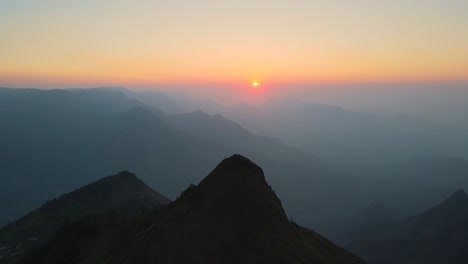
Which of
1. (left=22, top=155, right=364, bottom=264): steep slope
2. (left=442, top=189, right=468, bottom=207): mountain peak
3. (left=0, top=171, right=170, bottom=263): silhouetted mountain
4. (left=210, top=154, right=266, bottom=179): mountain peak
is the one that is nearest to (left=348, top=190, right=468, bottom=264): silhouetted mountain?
(left=442, top=189, right=468, bottom=207): mountain peak

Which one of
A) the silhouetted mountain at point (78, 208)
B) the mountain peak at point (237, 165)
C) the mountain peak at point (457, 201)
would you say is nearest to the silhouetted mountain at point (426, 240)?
the mountain peak at point (457, 201)

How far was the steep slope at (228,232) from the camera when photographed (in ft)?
104

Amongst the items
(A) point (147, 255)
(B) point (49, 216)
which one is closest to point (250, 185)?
(A) point (147, 255)

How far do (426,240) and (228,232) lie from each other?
120444mm

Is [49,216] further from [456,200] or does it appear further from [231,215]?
[456,200]

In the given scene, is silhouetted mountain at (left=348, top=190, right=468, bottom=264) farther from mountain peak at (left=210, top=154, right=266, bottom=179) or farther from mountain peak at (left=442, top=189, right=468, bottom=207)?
mountain peak at (left=210, top=154, right=266, bottom=179)

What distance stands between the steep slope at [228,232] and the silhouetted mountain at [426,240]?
93.0 metres

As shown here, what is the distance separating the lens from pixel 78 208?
9306cm

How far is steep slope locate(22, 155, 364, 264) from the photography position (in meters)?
31.7

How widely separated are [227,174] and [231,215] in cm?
553

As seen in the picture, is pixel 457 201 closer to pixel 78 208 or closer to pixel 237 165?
pixel 78 208

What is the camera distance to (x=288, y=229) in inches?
1419

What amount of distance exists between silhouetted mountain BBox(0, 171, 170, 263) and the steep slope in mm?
36327

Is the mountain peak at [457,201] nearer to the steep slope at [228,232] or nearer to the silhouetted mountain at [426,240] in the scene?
the silhouetted mountain at [426,240]
